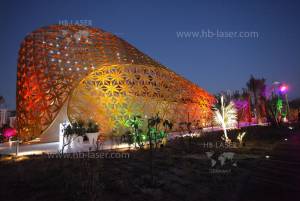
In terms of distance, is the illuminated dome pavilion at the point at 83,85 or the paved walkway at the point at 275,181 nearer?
the paved walkway at the point at 275,181

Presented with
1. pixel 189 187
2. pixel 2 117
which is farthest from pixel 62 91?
pixel 2 117

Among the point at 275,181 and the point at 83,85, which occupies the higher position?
the point at 83,85

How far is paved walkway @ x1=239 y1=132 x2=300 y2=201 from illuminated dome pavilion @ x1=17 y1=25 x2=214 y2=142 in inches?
642

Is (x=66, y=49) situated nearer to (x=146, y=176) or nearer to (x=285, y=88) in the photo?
(x=146, y=176)

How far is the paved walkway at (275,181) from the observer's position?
7.53 m

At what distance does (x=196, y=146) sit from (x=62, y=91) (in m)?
17.3

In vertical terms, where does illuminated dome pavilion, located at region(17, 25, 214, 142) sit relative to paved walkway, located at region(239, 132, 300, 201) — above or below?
above

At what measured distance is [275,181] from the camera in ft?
29.3

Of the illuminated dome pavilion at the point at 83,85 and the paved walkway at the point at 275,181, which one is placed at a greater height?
the illuminated dome pavilion at the point at 83,85

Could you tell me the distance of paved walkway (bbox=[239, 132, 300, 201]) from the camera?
24.7ft

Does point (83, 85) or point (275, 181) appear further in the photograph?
point (83, 85)

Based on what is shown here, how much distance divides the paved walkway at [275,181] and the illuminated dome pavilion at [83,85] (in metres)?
16.3

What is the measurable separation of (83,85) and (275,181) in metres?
22.2

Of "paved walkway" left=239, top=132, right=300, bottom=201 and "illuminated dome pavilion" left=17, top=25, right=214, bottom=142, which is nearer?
"paved walkway" left=239, top=132, right=300, bottom=201
